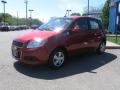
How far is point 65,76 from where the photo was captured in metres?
7.72

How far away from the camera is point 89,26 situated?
10.4m

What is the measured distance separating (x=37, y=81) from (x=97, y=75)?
6.14 ft

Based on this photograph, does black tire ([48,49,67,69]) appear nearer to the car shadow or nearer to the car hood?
the car shadow

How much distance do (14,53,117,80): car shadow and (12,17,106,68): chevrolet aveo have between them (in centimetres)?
28

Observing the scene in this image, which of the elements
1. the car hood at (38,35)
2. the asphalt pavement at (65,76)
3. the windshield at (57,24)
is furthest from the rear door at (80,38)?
the car hood at (38,35)

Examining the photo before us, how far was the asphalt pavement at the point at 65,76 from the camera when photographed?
6676 millimetres

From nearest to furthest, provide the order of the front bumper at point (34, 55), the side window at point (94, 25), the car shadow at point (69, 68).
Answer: the car shadow at point (69, 68), the front bumper at point (34, 55), the side window at point (94, 25)

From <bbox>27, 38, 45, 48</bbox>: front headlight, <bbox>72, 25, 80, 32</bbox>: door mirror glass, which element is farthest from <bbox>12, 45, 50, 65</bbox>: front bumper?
<bbox>72, 25, 80, 32</bbox>: door mirror glass

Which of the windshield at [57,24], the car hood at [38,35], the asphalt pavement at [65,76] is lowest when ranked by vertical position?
the asphalt pavement at [65,76]

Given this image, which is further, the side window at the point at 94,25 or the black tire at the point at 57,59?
the side window at the point at 94,25

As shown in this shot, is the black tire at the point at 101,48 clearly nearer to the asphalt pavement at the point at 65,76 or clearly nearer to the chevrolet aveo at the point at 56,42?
the chevrolet aveo at the point at 56,42

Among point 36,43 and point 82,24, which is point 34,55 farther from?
point 82,24

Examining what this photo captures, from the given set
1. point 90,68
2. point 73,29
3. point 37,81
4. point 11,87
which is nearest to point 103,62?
point 90,68

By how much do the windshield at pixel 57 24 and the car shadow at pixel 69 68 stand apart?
1.31 meters
